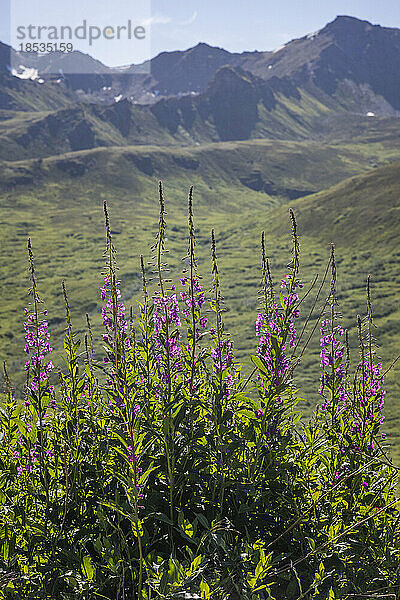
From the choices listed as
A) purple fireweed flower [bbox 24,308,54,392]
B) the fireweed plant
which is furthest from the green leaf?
purple fireweed flower [bbox 24,308,54,392]

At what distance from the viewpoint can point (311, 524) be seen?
4.93m

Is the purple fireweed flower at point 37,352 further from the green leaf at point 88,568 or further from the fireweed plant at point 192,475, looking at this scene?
the green leaf at point 88,568

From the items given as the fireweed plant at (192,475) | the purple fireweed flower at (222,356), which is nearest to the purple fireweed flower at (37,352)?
the fireweed plant at (192,475)

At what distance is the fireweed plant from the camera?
4250mm

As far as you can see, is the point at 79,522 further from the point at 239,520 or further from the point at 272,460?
the point at 272,460

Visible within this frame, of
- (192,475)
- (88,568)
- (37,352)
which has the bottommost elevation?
(88,568)

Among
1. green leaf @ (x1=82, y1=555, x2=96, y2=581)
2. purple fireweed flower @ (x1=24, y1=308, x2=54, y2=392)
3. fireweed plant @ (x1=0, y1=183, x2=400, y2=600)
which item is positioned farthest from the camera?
purple fireweed flower @ (x1=24, y1=308, x2=54, y2=392)

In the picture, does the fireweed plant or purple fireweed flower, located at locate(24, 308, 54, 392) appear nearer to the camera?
the fireweed plant

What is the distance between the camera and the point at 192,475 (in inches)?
183

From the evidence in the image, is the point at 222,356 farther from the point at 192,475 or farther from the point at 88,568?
the point at 88,568

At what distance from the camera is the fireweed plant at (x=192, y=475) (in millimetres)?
4250

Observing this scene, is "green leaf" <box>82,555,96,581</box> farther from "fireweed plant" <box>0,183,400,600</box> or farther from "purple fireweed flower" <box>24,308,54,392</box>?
"purple fireweed flower" <box>24,308,54,392</box>

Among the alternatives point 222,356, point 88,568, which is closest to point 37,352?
point 222,356

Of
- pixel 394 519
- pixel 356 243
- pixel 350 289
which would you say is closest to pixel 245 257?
pixel 356 243
